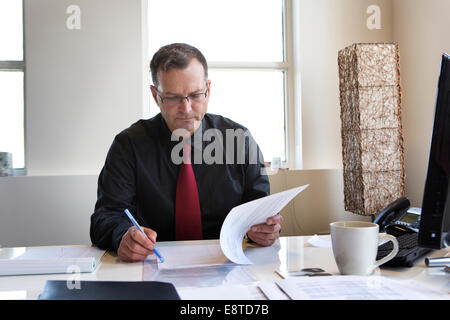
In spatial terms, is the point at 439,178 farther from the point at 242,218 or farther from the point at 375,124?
the point at 375,124

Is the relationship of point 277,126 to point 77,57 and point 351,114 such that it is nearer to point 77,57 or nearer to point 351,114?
point 351,114

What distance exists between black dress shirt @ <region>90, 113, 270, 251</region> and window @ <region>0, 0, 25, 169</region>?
5.62ft

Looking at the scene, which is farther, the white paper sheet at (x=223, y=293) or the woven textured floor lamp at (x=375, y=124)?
the woven textured floor lamp at (x=375, y=124)

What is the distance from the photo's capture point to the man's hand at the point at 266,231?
3.72 ft

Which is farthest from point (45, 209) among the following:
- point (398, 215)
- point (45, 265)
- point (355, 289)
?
point (355, 289)

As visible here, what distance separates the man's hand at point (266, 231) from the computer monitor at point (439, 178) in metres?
0.42

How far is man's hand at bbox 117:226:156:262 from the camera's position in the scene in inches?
38.8

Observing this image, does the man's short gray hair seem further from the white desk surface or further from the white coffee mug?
the white coffee mug

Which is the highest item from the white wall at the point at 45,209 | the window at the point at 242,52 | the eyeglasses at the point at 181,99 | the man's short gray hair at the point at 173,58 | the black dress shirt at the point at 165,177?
the window at the point at 242,52

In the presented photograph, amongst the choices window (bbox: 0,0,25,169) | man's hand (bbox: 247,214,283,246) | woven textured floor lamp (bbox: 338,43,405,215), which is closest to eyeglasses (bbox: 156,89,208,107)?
man's hand (bbox: 247,214,283,246)

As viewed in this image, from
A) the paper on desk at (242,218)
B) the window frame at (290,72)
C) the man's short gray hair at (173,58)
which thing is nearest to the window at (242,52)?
Answer: the window frame at (290,72)

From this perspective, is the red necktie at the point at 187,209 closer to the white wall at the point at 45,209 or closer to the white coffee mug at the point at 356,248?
the white coffee mug at the point at 356,248

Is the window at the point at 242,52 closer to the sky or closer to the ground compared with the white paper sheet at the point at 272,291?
closer to the sky
